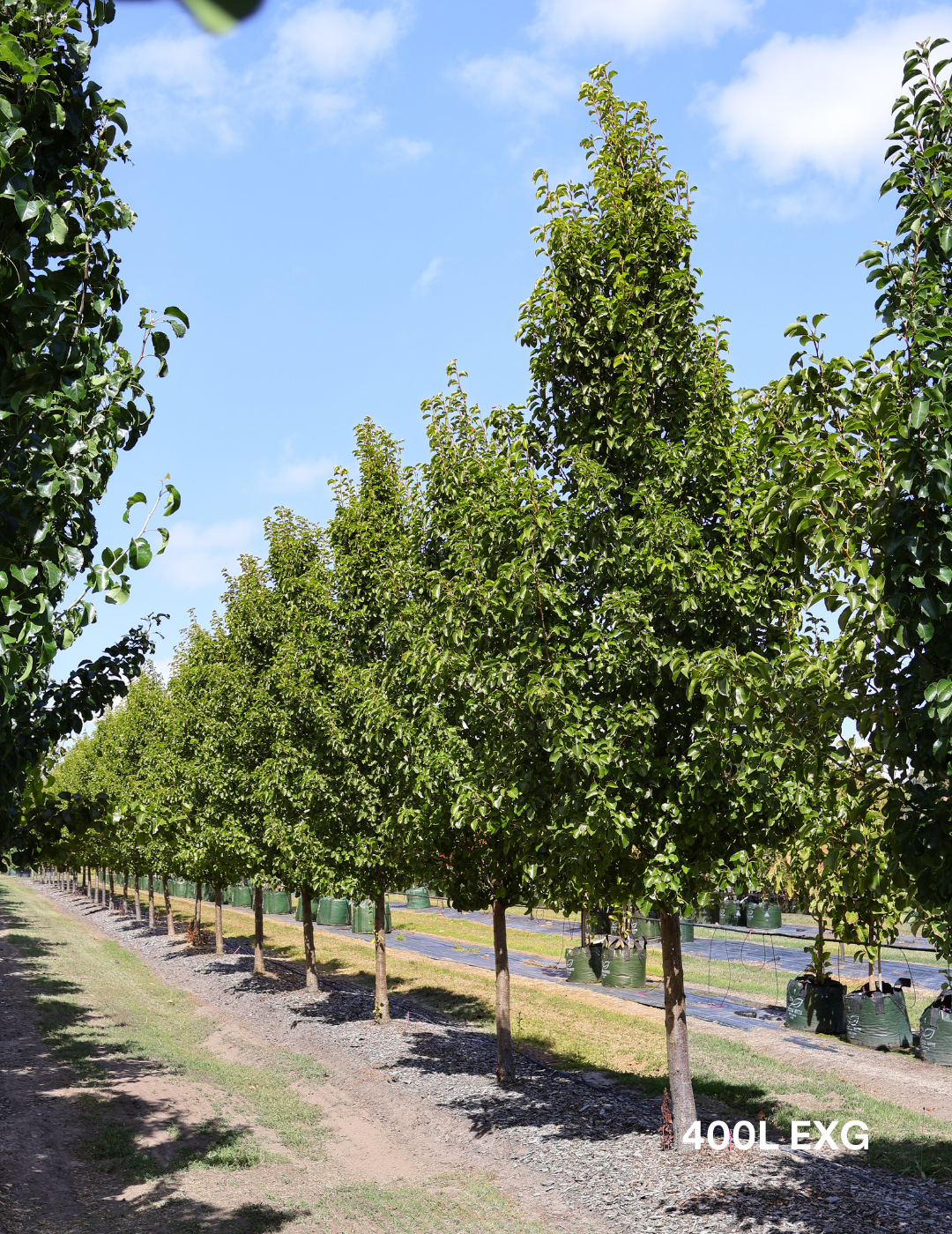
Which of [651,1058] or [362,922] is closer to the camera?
[651,1058]

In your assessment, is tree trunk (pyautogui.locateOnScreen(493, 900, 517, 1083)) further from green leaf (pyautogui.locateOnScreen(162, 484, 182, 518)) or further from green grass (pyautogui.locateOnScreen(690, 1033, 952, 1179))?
green leaf (pyautogui.locateOnScreen(162, 484, 182, 518))

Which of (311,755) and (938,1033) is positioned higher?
(311,755)

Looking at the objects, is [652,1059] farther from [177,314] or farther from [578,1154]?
[177,314]

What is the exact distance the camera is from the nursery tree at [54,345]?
438cm

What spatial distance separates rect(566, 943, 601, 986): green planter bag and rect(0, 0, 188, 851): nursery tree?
21.3m

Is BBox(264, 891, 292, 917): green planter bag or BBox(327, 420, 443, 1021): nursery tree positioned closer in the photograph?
BBox(327, 420, 443, 1021): nursery tree

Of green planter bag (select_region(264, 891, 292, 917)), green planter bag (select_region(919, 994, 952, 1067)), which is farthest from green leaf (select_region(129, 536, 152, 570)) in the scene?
green planter bag (select_region(264, 891, 292, 917))

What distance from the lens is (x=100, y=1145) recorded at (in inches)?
428

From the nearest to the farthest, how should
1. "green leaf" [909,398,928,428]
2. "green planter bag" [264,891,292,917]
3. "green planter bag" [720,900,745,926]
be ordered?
"green leaf" [909,398,928,428] → "green planter bag" [720,900,745,926] → "green planter bag" [264,891,292,917]

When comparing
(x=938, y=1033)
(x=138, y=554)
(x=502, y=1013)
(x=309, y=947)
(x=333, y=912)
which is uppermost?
(x=138, y=554)

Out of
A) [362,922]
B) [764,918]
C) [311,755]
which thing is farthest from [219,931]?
[764,918]

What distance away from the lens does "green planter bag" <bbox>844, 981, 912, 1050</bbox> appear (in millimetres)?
18094

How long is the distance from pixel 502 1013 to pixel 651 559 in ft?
26.1

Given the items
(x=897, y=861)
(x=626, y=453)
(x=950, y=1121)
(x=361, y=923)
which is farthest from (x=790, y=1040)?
(x=361, y=923)
